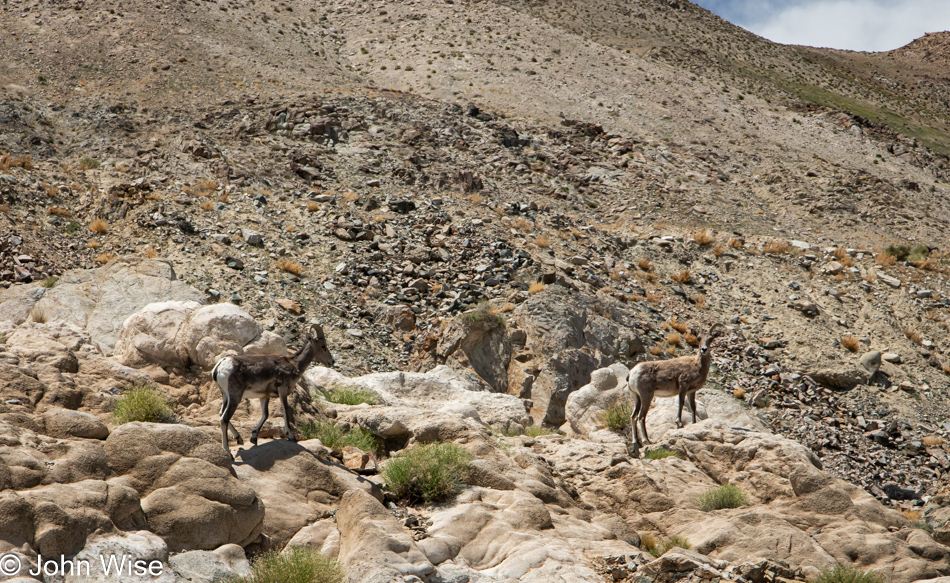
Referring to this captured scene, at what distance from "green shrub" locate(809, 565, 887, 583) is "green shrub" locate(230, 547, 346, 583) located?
5.36 metres

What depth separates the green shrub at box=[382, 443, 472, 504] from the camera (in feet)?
30.5

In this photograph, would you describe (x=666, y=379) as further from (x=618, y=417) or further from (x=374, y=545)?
(x=374, y=545)

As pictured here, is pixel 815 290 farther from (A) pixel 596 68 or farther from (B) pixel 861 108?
(B) pixel 861 108

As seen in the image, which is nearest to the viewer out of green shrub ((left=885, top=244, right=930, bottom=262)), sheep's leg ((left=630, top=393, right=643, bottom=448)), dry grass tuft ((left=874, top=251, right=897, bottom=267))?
sheep's leg ((left=630, top=393, right=643, bottom=448))

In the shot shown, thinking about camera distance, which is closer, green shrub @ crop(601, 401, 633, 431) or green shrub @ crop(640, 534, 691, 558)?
green shrub @ crop(640, 534, 691, 558)

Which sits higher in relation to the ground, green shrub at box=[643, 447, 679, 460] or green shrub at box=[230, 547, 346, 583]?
green shrub at box=[230, 547, 346, 583]

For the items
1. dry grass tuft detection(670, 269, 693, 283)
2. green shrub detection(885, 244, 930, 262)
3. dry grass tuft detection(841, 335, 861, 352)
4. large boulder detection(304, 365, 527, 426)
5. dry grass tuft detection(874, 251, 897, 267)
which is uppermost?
green shrub detection(885, 244, 930, 262)

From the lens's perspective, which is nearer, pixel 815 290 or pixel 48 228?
pixel 48 228

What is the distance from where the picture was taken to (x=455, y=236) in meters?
23.9

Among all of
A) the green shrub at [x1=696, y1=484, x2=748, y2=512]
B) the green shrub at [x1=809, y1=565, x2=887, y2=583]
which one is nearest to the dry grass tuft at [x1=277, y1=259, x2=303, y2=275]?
the green shrub at [x1=696, y1=484, x2=748, y2=512]

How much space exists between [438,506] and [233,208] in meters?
17.9

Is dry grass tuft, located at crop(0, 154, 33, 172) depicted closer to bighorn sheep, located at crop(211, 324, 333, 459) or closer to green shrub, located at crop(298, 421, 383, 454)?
green shrub, located at crop(298, 421, 383, 454)

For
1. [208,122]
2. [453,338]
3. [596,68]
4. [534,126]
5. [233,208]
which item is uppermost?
[596,68]

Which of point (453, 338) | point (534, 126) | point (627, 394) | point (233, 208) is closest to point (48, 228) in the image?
point (233, 208)
